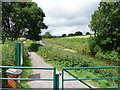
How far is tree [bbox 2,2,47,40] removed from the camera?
18188 mm

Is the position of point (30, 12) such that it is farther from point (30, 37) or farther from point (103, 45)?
point (103, 45)

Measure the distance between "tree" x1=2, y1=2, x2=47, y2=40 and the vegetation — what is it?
29.0 feet

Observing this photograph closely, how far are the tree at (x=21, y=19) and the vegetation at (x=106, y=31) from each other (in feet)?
29.0

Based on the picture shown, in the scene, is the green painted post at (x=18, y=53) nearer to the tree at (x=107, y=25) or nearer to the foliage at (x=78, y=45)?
the tree at (x=107, y=25)

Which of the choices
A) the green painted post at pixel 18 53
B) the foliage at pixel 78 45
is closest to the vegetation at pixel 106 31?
the foliage at pixel 78 45

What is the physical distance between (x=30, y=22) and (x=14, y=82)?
16.3m

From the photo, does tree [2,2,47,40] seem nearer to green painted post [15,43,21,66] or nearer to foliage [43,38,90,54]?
foliage [43,38,90,54]

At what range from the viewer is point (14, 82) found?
14.9 ft

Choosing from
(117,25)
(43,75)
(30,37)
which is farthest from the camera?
(30,37)

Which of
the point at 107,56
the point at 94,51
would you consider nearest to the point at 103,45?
the point at 94,51

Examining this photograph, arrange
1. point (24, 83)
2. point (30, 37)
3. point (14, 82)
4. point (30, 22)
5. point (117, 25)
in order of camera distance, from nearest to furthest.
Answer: point (14, 82) < point (24, 83) < point (117, 25) < point (30, 22) < point (30, 37)

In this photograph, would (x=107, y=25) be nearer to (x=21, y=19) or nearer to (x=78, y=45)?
(x=78, y=45)

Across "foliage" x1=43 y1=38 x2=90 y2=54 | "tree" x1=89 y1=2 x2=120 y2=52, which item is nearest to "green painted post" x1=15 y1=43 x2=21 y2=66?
"tree" x1=89 y1=2 x2=120 y2=52

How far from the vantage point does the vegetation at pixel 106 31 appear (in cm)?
1817
